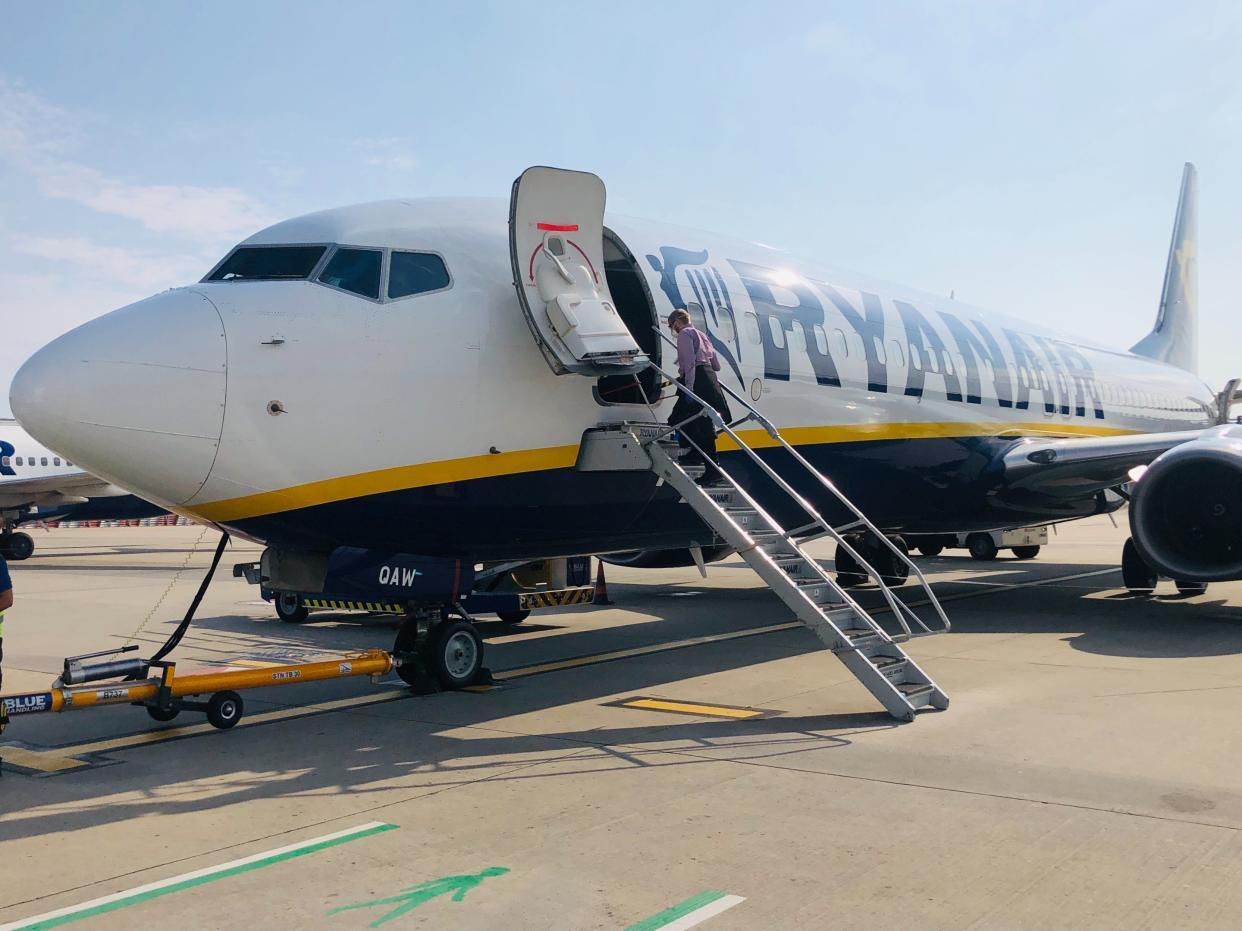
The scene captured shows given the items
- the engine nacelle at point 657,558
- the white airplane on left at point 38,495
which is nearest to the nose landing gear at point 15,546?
the white airplane on left at point 38,495

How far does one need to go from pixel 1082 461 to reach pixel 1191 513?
1424mm

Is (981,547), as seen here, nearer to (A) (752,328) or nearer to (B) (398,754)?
(A) (752,328)

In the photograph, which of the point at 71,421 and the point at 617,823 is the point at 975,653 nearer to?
the point at 617,823

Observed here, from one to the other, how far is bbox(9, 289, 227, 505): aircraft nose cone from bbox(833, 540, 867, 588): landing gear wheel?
12.2 m

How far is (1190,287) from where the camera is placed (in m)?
27.0

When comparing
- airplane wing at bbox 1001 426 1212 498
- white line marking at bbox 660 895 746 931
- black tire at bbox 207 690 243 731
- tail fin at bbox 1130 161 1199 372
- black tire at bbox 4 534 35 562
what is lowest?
white line marking at bbox 660 895 746 931

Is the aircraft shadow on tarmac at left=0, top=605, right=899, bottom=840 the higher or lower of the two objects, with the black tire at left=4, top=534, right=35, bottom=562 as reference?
lower

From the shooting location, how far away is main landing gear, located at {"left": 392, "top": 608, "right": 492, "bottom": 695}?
8836mm

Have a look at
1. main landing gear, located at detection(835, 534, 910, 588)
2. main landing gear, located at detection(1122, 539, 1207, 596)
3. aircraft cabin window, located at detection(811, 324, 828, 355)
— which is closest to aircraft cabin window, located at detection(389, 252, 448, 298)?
aircraft cabin window, located at detection(811, 324, 828, 355)

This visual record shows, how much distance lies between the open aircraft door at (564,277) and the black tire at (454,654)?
8.06 ft

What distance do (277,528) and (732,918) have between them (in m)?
4.44

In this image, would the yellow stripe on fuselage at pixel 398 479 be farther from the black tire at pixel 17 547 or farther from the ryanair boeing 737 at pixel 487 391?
the black tire at pixel 17 547

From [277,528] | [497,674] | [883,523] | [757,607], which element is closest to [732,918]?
[277,528]

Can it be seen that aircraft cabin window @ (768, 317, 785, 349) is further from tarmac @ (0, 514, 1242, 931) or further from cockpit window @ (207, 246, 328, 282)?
cockpit window @ (207, 246, 328, 282)
